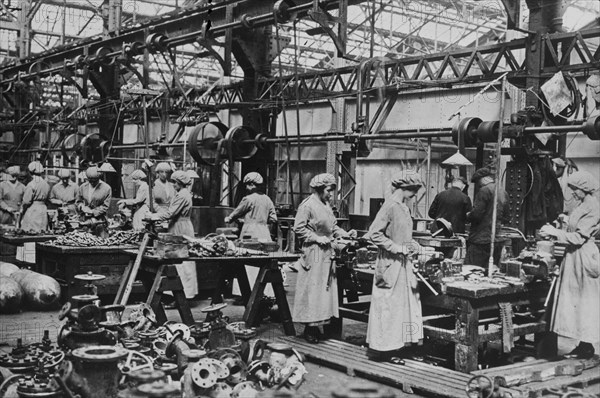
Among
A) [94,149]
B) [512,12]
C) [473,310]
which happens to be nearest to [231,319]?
[473,310]

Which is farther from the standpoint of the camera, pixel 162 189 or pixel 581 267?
pixel 162 189

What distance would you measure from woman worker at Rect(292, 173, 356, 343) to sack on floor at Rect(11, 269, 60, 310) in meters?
3.92

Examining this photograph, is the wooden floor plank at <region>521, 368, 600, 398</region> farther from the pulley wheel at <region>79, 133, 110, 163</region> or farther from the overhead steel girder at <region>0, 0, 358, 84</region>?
the pulley wheel at <region>79, 133, 110, 163</region>

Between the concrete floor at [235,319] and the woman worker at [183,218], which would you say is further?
the woman worker at [183,218]

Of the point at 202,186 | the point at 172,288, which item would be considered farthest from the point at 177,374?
the point at 202,186

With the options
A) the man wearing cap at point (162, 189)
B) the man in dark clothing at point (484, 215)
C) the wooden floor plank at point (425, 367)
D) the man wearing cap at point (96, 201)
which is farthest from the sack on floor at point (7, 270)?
the man in dark clothing at point (484, 215)

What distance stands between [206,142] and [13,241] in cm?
403

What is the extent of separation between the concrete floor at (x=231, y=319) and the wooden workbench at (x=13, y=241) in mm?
2168

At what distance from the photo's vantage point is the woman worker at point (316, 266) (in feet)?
24.9

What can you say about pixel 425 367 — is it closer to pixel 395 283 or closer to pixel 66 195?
pixel 395 283

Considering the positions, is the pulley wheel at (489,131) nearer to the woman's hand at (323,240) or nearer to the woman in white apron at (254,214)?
the woman's hand at (323,240)

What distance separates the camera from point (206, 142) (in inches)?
535

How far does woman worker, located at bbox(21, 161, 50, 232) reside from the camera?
41.4 feet

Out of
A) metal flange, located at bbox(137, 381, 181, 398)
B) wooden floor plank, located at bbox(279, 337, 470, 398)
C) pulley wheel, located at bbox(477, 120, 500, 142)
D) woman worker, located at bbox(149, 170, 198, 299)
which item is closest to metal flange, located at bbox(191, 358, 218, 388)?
metal flange, located at bbox(137, 381, 181, 398)
